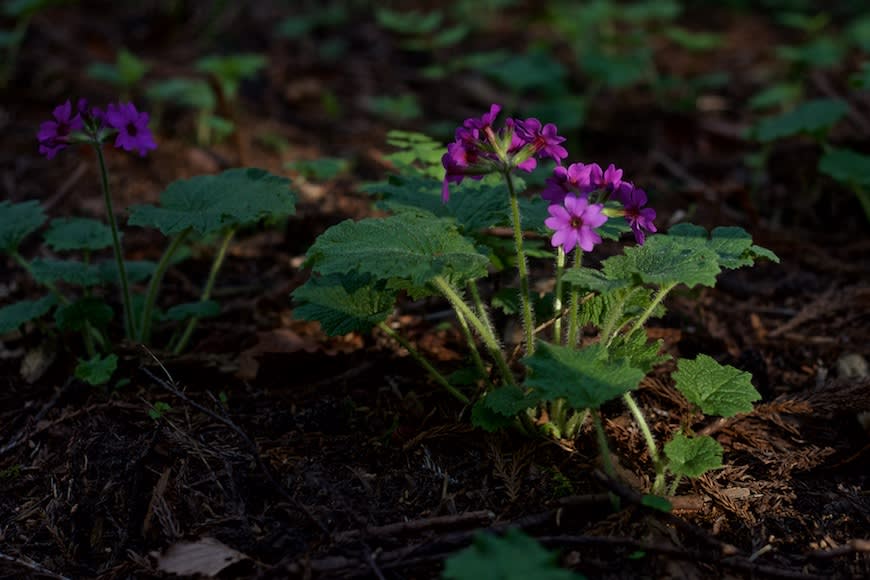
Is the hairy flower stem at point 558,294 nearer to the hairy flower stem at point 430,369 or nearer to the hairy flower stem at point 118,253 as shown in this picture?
the hairy flower stem at point 430,369

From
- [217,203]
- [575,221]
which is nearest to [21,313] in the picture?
[217,203]

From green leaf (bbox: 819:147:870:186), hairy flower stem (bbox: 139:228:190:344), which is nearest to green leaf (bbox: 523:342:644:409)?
hairy flower stem (bbox: 139:228:190:344)

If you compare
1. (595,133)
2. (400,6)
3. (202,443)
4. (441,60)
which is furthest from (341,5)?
(202,443)

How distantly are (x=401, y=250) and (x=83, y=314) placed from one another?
1.37m

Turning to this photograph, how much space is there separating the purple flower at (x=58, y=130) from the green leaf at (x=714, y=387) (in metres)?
2.12

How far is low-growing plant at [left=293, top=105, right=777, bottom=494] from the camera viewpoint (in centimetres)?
207

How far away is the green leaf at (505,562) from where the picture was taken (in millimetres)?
1623

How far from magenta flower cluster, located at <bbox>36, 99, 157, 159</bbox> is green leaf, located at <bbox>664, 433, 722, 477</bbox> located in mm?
1999

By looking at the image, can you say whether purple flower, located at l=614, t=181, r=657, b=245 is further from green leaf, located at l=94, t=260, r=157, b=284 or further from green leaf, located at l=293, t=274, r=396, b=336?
green leaf, located at l=94, t=260, r=157, b=284

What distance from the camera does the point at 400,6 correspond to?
827cm

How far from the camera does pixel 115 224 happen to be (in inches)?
109

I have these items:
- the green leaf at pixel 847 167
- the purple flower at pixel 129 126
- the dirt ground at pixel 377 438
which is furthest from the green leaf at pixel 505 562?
the green leaf at pixel 847 167

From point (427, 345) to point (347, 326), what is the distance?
0.65 meters

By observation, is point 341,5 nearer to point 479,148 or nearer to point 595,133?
point 595,133
